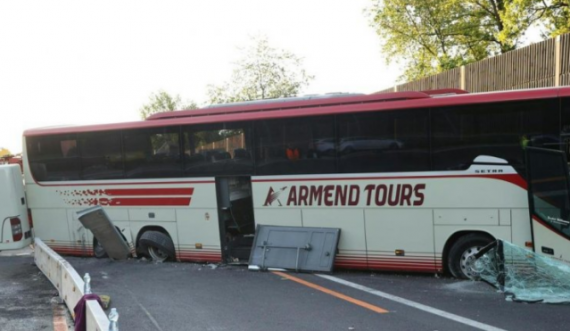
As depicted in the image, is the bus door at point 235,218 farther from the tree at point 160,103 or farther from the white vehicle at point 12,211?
the tree at point 160,103

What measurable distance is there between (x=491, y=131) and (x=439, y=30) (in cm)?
2137

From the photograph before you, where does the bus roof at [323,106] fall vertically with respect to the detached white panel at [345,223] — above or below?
above

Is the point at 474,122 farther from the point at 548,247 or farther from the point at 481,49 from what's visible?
the point at 481,49

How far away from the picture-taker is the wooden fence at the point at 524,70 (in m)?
11.0

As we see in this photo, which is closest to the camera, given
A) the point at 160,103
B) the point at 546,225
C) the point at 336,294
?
the point at 546,225

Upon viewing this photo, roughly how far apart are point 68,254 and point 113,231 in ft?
6.73

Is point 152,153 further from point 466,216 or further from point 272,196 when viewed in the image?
point 466,216

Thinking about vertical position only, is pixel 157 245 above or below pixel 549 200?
below

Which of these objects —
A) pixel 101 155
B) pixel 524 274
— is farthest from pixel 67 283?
pixel 524 274

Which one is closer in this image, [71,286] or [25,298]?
[71,286]

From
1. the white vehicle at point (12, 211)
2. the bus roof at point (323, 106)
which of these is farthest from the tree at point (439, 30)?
the white vehicle at point (12, 211)

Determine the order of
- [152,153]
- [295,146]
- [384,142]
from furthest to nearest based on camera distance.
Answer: [152,153] → [295,146] → [384,142]

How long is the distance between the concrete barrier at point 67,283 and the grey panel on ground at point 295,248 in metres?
3.52

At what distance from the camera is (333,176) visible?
9.93 metres
